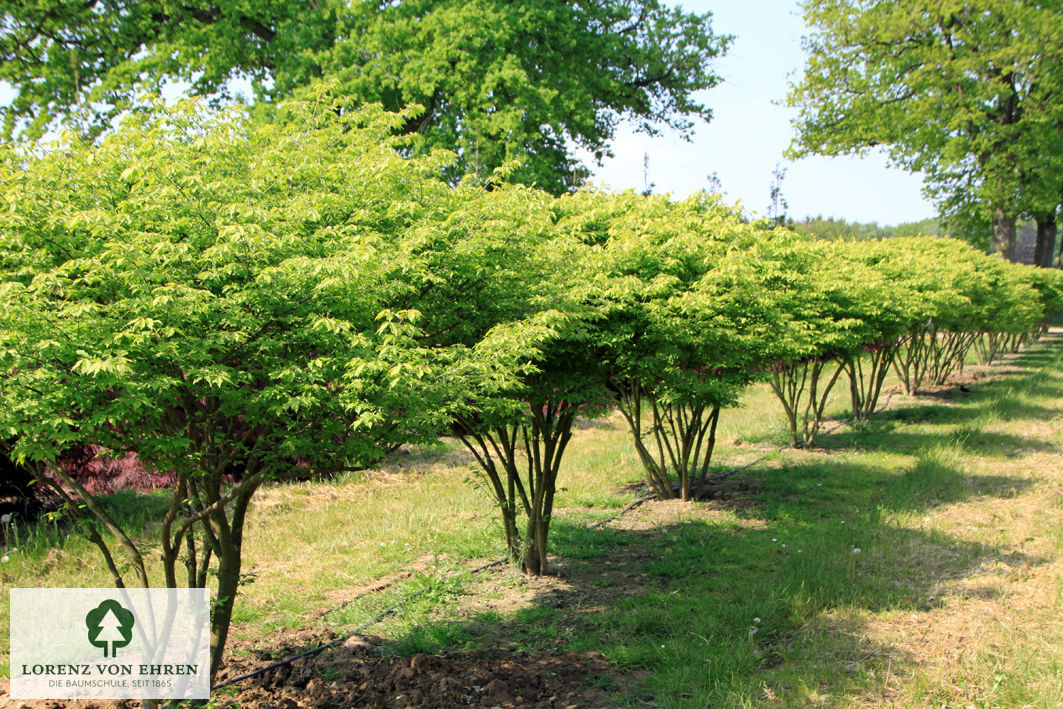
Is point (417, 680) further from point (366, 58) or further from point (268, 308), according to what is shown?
point (366, 58)

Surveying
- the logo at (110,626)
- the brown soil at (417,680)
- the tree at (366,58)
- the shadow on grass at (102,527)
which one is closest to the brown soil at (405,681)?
the brown soil at (417,680)

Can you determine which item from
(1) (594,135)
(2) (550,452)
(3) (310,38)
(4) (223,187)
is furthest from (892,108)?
(4) (223,187)

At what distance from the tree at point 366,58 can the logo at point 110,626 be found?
13.2 metres

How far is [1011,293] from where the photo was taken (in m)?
20.7

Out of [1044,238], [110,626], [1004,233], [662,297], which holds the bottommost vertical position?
[110,626]

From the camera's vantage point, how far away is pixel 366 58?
60.0ft

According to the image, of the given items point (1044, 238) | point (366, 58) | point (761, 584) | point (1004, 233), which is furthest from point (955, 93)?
point (761, 584)

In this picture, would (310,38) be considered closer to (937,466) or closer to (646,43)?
(646,43)

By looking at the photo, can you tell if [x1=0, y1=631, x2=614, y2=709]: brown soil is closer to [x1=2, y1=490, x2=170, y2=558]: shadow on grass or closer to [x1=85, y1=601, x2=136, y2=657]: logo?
[x1=85, y1=601, x2=136, y2=657]: logo

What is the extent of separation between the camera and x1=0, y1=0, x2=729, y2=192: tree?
17.3 m

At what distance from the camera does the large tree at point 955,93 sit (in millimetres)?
28172

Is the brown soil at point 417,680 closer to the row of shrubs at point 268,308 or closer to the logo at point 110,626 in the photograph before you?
the row of shrubs at point 268,308

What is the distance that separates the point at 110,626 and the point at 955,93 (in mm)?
33347

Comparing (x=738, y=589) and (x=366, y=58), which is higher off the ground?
(x=366, y=58)
